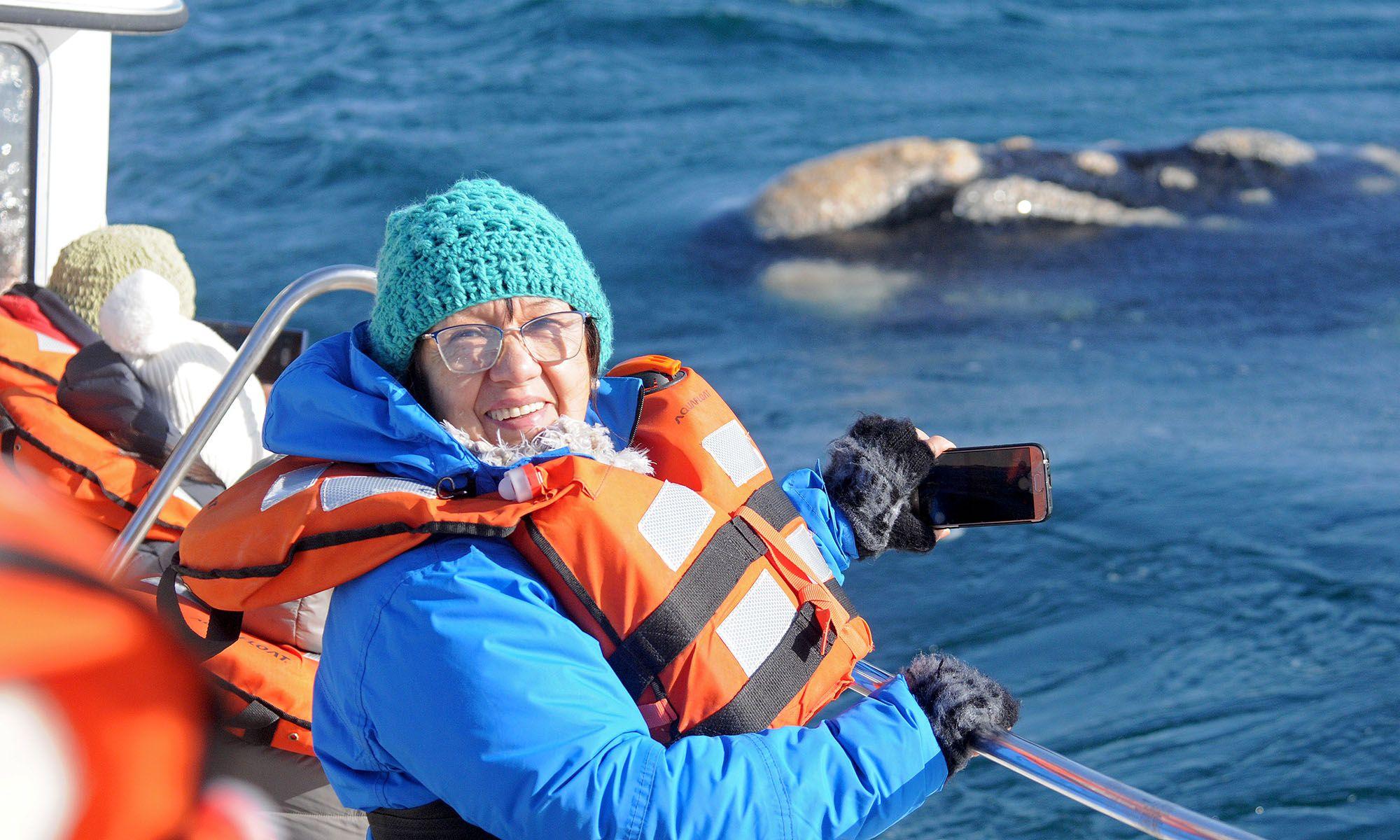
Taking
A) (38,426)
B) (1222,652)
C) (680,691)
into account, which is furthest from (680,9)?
(680,691)

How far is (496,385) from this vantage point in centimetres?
219

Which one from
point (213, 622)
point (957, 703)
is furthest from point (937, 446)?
point (213, 622)

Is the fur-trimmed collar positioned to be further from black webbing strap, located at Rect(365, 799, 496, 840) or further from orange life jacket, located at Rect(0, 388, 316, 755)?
orange life jacket, located at Rect(0, 388, 316, 755)

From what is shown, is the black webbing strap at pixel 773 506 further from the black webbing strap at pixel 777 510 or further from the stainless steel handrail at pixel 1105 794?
the stainless steel handrail at pixel 1105 794

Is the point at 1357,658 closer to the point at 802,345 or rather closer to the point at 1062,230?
the point at 802,345

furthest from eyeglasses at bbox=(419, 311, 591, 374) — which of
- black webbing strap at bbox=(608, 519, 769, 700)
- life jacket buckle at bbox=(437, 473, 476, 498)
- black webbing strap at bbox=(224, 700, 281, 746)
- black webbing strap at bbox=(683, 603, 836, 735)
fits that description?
black webbing strap at bbox=(224, 700, 281, 746)

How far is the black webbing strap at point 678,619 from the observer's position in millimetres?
1943

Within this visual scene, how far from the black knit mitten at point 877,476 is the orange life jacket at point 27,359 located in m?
2.03

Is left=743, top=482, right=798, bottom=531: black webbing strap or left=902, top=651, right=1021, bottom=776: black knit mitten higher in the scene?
left=743, top=482, right=798, bottom=531: black webbing strap

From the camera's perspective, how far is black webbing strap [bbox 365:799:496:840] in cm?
190

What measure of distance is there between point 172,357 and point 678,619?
2033mm

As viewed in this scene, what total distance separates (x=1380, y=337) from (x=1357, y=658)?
390cm

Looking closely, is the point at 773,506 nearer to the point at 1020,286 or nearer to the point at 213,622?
the point at 213,622

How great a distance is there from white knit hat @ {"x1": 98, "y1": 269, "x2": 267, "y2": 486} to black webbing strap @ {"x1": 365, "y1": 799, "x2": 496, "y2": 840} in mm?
1681
